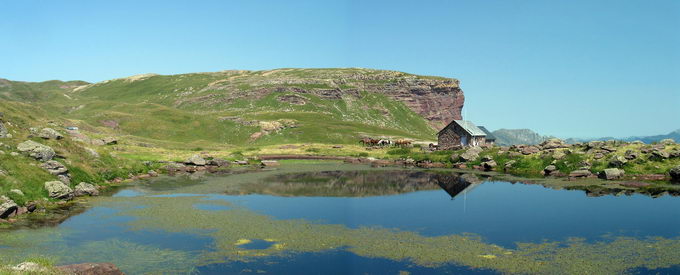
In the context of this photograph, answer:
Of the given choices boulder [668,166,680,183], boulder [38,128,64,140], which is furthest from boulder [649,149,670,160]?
boulder [38,128,64,140]

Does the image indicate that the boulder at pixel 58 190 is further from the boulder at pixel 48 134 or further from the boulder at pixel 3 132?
the boulder at pixel 48 134

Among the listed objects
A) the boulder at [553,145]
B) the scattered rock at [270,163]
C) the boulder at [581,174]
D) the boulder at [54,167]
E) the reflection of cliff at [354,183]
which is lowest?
the reflection of cliff at [354,183]

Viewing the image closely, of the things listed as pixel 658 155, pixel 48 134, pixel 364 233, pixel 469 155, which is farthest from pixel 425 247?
pixel 469 155

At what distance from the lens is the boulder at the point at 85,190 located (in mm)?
40112

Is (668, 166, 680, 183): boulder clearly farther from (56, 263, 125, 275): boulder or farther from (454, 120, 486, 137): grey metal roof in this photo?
(56, 263, 125, 275): boulder

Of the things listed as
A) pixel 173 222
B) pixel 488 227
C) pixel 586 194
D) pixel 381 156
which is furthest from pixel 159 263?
pixel 381 156

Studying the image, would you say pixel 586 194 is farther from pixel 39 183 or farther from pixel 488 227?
pixel 39 183

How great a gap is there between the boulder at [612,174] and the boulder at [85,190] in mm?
55211

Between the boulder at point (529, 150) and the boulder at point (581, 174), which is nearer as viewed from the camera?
the boulder at point (581, 174)

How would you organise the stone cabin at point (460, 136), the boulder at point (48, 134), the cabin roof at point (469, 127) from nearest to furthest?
the boulder at point (48, 134), the cabin roof at point (469, 127), the stone cabin at point (460, 136)

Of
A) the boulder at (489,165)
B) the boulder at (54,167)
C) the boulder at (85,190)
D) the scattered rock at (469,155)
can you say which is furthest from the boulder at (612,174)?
the boulder at (54,167)

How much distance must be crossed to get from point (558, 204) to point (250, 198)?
87.6 ft

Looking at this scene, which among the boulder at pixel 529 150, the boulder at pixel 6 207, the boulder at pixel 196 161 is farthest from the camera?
the boulder at pixel 529 150

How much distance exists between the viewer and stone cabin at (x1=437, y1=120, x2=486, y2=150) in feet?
A: 316
